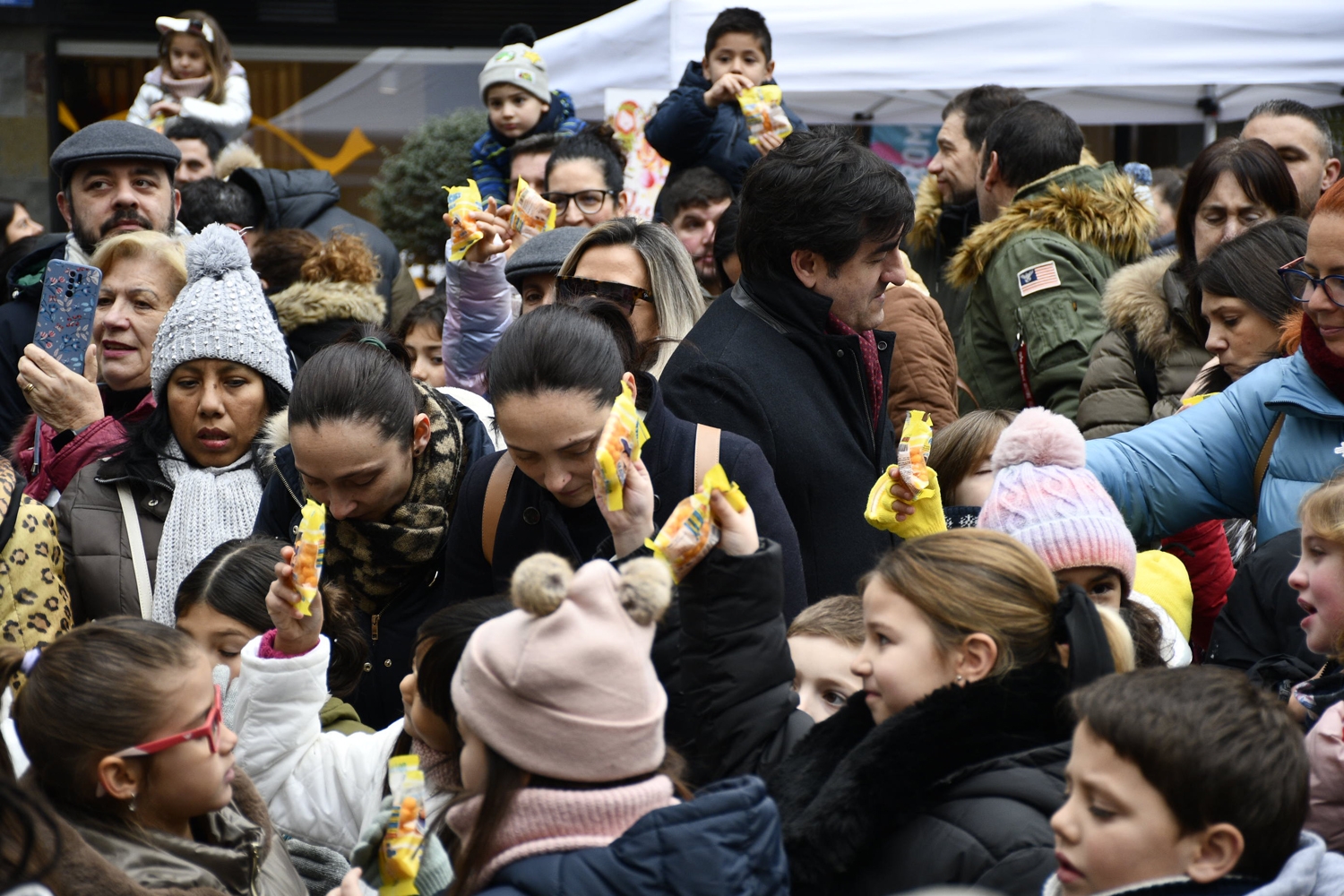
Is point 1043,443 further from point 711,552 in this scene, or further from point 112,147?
point 112,147

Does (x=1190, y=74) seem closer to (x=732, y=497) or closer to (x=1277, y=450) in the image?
(x=1277, y=450)

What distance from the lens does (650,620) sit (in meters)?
1.96

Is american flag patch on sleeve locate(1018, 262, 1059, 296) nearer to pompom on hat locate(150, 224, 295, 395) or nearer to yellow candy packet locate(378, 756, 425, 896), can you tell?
pompom on hat locate(150, 224, 295, 395)

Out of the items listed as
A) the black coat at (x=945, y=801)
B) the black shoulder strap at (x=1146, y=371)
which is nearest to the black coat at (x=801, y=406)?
the black coat at (x=945, y=801)

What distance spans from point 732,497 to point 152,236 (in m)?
2.79

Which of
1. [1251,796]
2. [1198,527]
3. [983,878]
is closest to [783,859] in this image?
[983,878]

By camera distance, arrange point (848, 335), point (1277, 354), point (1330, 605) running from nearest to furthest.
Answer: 1. point (1330, 605)
2. point (848, 335)
3. point (1277, 354)

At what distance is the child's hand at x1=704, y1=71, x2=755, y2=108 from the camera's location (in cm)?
596

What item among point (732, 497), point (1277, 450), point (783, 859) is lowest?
point (783, 859)

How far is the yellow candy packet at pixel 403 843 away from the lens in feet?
6.68

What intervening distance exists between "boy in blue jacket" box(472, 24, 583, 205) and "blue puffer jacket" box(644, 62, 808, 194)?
29.7 inches

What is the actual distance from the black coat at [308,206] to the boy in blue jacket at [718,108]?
4.56ft

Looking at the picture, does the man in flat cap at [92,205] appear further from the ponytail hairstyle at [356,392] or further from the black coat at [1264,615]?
the black coat at [1264,615]

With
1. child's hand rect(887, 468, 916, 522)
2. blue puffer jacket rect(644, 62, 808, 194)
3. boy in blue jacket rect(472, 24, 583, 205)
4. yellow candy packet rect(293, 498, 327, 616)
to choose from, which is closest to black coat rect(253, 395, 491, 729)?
yellow candy packet rect(293, 498, 327, 616)
